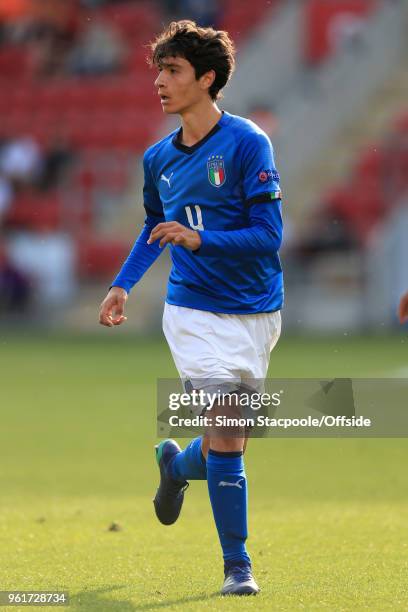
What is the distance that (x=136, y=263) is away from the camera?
594 centimetres

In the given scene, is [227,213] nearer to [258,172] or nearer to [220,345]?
[258,172]

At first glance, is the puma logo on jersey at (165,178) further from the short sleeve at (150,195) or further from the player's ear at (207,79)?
the player's ear at (207,79)

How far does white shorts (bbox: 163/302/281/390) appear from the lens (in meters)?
5.36

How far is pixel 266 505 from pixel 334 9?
19157 millimetres

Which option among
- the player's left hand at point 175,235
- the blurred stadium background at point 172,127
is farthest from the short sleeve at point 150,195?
the blurred stadium background at point 172,127

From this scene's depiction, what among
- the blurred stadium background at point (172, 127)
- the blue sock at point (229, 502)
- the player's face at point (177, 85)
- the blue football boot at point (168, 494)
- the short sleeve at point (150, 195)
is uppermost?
the blurred stadium background at point (172, 127)

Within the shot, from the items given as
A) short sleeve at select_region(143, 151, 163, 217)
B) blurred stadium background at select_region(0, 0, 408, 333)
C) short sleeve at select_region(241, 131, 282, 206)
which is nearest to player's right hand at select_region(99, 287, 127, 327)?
short sleeve at select_region(143, 151, 163, 217)

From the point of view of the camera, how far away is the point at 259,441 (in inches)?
406

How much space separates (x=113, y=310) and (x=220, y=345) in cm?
58

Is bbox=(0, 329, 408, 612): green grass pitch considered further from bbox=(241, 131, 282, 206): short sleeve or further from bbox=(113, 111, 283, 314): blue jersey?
bbox=(241, 131, 282, 206): short sleeve

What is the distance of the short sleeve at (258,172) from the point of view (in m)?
5.25

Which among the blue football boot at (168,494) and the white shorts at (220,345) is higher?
the white shorts at (220,345)

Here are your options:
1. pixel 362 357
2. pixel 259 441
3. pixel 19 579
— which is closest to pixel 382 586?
pixel 19 579

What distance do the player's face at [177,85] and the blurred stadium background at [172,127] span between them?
14.8m
